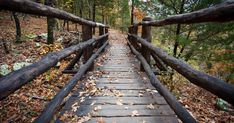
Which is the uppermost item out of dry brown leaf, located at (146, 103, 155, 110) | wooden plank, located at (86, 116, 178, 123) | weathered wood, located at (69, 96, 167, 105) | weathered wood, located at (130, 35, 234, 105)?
weathered wood, located at (130, 35, 234, 105)

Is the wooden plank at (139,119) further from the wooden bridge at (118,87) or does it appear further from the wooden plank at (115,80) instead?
the wooden plank at (115,80)

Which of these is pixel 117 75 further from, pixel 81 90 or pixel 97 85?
pixel 81 90

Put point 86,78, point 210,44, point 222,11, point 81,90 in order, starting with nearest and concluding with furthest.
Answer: point 222,11, point 81,90, point 86,78, point 210,44

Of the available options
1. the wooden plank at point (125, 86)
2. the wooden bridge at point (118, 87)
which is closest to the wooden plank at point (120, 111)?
the wooden bridge at point (118, 87)

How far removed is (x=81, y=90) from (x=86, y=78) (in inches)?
36.7

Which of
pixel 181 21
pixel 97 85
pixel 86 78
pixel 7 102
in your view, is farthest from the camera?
pixel 7 102

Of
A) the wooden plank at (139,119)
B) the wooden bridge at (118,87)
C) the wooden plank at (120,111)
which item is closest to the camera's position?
the wooden bridge at (118,87)

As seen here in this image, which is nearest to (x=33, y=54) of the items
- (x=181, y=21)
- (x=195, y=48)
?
(x=195, y=48)

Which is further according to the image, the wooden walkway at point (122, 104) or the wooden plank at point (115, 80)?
the wooden plank at point (115, 80)

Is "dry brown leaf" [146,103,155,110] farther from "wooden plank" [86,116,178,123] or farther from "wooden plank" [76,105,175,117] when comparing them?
"wooden plank" [86,116,178,123]

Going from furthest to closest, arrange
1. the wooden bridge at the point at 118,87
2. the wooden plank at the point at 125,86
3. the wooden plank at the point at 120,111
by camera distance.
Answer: the wooden plank at the point at 125,86 → the wooden plank at the point at 120,111 → the wooden bridge at the point at 118,87

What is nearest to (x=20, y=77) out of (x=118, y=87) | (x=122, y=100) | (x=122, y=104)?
(x=122, y=104)

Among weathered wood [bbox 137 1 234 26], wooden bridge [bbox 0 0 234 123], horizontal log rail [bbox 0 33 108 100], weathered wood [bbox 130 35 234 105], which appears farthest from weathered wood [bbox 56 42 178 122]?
weathered wood [bbox 137 1 234 26]

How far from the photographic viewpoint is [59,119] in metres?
3.36
